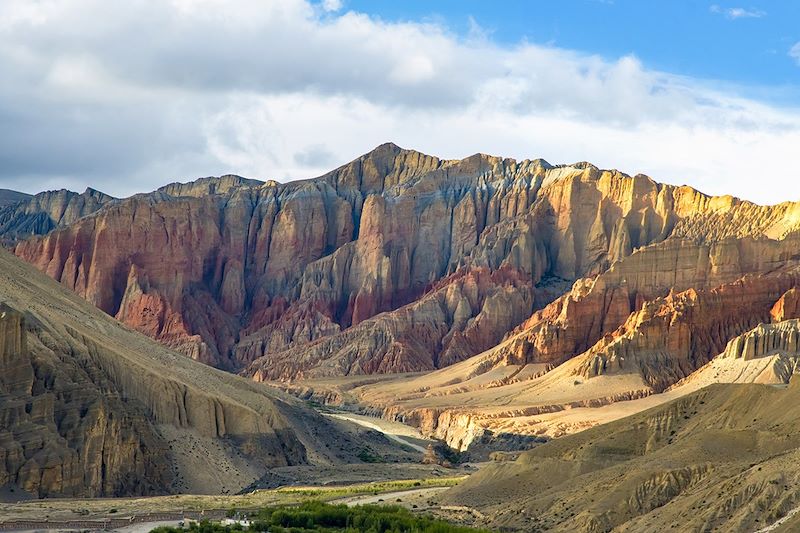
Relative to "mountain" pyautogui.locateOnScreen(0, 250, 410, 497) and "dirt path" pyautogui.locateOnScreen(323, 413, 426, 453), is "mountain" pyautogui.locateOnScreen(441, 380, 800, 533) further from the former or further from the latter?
"dirt path" pyautogui.locateOnScreen(323, 413, 426, 453)

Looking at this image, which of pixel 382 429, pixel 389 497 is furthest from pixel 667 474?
pixel 382 429

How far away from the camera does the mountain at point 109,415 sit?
100m

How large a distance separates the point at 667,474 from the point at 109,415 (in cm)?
4135

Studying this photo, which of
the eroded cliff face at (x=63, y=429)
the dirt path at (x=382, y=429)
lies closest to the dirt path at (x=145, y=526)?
the eroded cliff face at (x=63, y=429)

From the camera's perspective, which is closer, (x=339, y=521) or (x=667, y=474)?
(x=667, y=474)

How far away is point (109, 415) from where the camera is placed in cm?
10606

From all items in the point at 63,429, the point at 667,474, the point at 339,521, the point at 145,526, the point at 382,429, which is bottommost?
the point at 145,526

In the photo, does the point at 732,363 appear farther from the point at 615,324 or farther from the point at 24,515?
the point at 24,515

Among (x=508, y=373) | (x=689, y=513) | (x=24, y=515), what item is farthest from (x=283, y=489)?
(x=508, y=373)

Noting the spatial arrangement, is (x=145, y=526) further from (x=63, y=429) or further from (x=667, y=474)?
(x=667, y=474)

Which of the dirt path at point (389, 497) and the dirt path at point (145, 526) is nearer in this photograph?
the dirt path at point (145, 526)

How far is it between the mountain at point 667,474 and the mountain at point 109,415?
22.8m

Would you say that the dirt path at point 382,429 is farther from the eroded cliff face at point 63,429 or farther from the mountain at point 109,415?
A: the eroded cliff face at point 63,429

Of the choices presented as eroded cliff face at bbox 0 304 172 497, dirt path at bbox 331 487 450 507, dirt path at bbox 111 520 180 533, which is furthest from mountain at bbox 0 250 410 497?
dirt path at bbox 111 520 180 533
